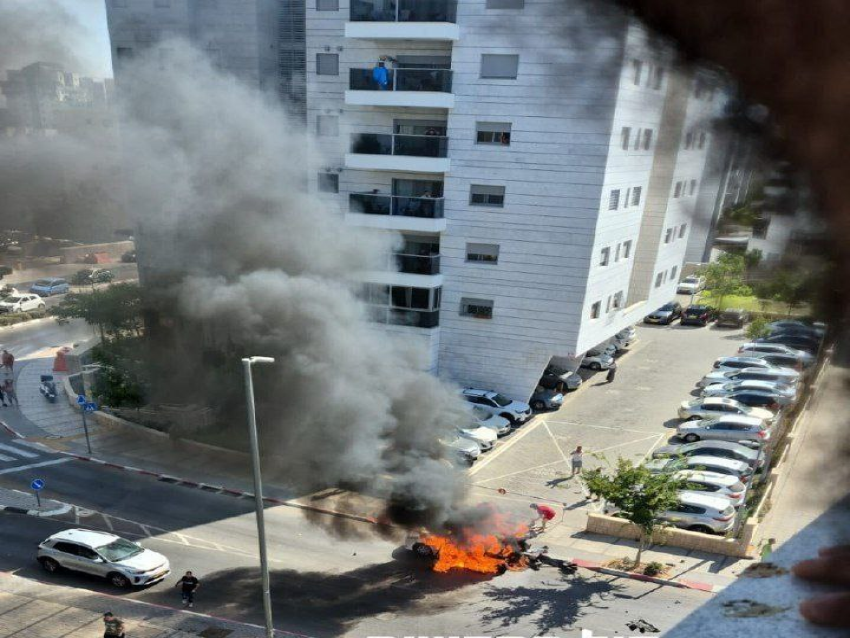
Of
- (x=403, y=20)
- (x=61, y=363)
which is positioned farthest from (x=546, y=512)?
(x=61, y=363)

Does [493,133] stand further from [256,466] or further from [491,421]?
[256,466]

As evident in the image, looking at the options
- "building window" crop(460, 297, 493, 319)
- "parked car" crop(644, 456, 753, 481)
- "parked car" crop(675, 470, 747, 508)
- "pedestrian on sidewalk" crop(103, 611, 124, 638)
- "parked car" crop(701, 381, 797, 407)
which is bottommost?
"parked car" crop(701, 381, 797, 407)

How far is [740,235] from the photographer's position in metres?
2.11

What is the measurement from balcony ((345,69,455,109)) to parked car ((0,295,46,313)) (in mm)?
19782

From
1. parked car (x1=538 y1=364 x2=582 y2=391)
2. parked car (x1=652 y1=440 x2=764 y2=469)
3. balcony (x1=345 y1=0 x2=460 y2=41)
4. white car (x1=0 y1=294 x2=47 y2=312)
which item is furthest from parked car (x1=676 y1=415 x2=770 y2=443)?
white car (x1=0 y1=294 x2=47 y2=312)

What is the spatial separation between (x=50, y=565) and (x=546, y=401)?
1438cm

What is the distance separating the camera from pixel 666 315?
3231 cm

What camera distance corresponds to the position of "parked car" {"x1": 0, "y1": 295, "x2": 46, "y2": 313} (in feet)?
93.8

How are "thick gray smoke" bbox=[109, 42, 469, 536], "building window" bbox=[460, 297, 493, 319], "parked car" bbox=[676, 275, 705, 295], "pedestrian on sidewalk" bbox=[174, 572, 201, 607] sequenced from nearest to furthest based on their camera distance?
1. "pedestrian on sidewalk" bbox=[174, 572, 201, 607]
2. "thick gray smoke" bbox=[109, 42, 469, 536]
3. "building window" bbox=[460, 297, 493, 319]
4. "parked car" bbox=[676, 275, 705, 295]

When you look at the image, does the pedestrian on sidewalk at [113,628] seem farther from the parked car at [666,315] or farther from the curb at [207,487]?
the parked car at [666,315]

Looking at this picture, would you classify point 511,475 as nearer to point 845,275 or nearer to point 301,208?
point 301,208

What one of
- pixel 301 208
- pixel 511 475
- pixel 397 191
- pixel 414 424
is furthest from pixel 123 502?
pixel 397 191

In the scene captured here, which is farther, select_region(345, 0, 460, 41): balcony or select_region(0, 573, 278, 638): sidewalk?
select_region(345, 0, 460, 41): balcony

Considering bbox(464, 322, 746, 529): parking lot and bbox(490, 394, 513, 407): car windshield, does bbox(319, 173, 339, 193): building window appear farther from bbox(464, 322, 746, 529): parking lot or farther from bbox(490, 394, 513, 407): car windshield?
bbox(464, 322, 746, 529): parking lot
